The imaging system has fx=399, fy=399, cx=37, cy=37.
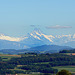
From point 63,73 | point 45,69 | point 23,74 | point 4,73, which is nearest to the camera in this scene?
point 63,73

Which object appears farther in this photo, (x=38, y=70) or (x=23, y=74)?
(x=38, y=70)

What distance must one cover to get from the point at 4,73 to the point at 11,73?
6577 millimetres

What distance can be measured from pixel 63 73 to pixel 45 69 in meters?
93.6

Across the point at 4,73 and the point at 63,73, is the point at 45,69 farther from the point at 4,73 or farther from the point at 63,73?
the point at 63,73

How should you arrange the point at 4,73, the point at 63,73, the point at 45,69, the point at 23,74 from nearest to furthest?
the point at 63,73
the point at 23,74
the point at 4,73
the point at 45,69

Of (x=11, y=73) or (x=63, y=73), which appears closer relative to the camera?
(x=63, y=73)

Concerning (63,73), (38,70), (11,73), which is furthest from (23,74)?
(63,73)

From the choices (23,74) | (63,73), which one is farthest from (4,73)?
(63,73)

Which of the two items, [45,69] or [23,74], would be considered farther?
[45,69]

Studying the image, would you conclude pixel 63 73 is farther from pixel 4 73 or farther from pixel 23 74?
pixel 4 73

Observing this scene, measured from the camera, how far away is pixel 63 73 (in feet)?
343

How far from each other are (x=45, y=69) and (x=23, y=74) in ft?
104

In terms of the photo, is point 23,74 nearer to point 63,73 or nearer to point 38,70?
point 38,70

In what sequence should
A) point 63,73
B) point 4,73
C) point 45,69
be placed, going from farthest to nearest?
point 45,69
point 4,73
point 63,73
